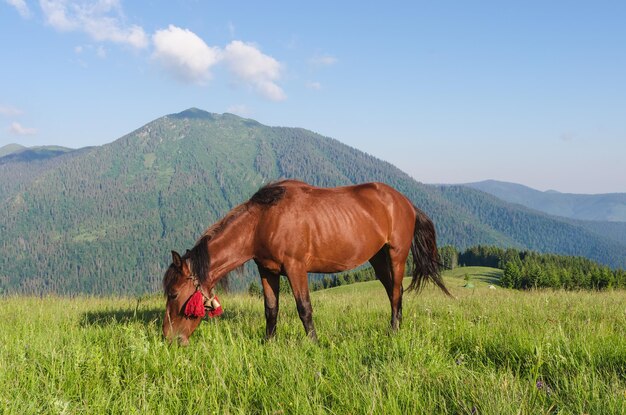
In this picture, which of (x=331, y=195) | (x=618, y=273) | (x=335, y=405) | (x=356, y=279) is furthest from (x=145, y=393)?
(x=356, y=279)

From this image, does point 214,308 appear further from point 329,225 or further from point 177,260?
point 329,225

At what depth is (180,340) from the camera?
5992 millimetres

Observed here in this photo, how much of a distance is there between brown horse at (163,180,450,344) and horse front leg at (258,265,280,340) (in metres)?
0.02

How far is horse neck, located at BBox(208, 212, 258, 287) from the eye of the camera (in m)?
6.65

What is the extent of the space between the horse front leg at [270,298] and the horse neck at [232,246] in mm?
501

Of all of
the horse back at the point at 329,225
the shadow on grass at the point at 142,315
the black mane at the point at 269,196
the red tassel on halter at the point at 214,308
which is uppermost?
the black mane at the point at 269,196

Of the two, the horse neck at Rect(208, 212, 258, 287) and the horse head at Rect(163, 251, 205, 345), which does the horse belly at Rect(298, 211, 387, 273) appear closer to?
the horse neck at Rect(208, 212, 258, 287)

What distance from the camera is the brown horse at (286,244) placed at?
20.3 feet

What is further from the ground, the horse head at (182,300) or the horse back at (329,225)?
the horse back at (329,225)

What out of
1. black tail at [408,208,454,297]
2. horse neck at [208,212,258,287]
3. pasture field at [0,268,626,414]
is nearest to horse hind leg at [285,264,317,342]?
pasture field at [0,268,626,414]

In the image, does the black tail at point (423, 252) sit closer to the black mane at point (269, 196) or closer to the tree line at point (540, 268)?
the black mane at point (269, 196)

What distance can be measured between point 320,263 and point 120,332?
3365 mm

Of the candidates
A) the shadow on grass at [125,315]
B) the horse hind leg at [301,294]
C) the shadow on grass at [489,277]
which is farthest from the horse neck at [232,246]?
the shadow on grass at [489,277]

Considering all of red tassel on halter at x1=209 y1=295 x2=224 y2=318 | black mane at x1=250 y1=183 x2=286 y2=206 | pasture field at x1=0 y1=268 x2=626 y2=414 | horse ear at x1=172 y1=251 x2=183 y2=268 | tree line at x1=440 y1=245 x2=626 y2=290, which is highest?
black mane at x1=250 y1=183 x2=286 y2=206
